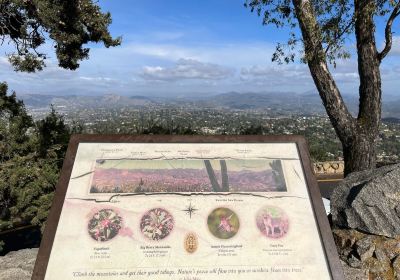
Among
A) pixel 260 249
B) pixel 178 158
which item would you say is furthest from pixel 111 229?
pixel 260 249

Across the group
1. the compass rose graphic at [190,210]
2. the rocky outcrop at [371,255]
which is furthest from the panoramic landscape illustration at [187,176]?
the rocky outcrop at [371,255]


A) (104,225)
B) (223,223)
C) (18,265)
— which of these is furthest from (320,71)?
(18,265)

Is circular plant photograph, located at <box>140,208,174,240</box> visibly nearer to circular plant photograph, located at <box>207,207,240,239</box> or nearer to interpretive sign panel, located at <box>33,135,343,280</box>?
interpretive sign panel, located at <box>33,135,343,280</box>

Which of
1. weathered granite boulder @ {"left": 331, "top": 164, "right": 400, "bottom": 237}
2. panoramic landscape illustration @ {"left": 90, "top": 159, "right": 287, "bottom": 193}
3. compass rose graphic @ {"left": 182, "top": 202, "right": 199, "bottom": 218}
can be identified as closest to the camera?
compass rose graphic @ {"left": 182, "top": 202, "right": 199, "bottom": 218}

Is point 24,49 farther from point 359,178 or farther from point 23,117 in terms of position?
point 359,178

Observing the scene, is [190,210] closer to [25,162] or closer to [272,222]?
[272,222]

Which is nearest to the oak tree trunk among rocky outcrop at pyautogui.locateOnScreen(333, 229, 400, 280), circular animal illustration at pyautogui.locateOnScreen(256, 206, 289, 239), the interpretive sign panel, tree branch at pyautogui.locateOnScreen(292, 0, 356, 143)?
tree branch at pyautogui.locateOnScreen(292, 0, 356, 143)
